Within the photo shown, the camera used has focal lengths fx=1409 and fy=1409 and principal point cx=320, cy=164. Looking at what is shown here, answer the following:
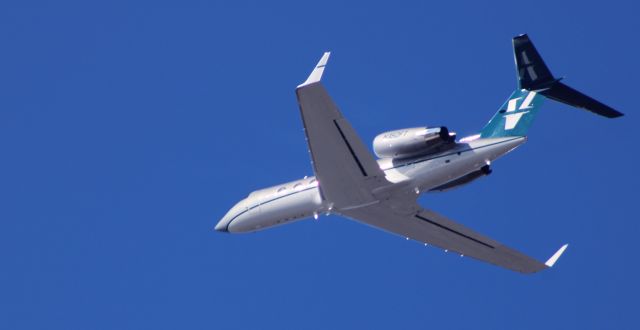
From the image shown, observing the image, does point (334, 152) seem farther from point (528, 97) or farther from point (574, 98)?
point (574, 98)

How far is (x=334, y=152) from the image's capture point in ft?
154

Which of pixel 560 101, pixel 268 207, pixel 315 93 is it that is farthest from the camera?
pixel 268 207

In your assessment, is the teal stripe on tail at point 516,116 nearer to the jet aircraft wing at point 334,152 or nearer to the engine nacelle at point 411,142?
the engine nacelle at point 411,142

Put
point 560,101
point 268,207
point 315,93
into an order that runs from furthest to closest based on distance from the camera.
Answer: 1. point 268,207
2. point 560,101
3. point 315,93

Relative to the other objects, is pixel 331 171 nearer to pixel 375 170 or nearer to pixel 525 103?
pixel 375 170

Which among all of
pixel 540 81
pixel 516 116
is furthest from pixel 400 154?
pixel 540 81

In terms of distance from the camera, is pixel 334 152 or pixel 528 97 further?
pixel 528 97

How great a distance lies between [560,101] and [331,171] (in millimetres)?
8110

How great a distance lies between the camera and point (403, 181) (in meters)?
48.4

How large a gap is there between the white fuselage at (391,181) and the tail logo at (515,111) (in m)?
0.68

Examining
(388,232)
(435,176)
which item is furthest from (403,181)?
(388,232)

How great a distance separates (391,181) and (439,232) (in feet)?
17.9

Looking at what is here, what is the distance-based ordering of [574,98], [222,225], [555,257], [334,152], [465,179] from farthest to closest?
[555,257] < [222,225] < [465,179] < [574,98] < [334,152]

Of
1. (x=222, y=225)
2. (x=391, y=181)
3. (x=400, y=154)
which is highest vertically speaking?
(x=222, y=225)
